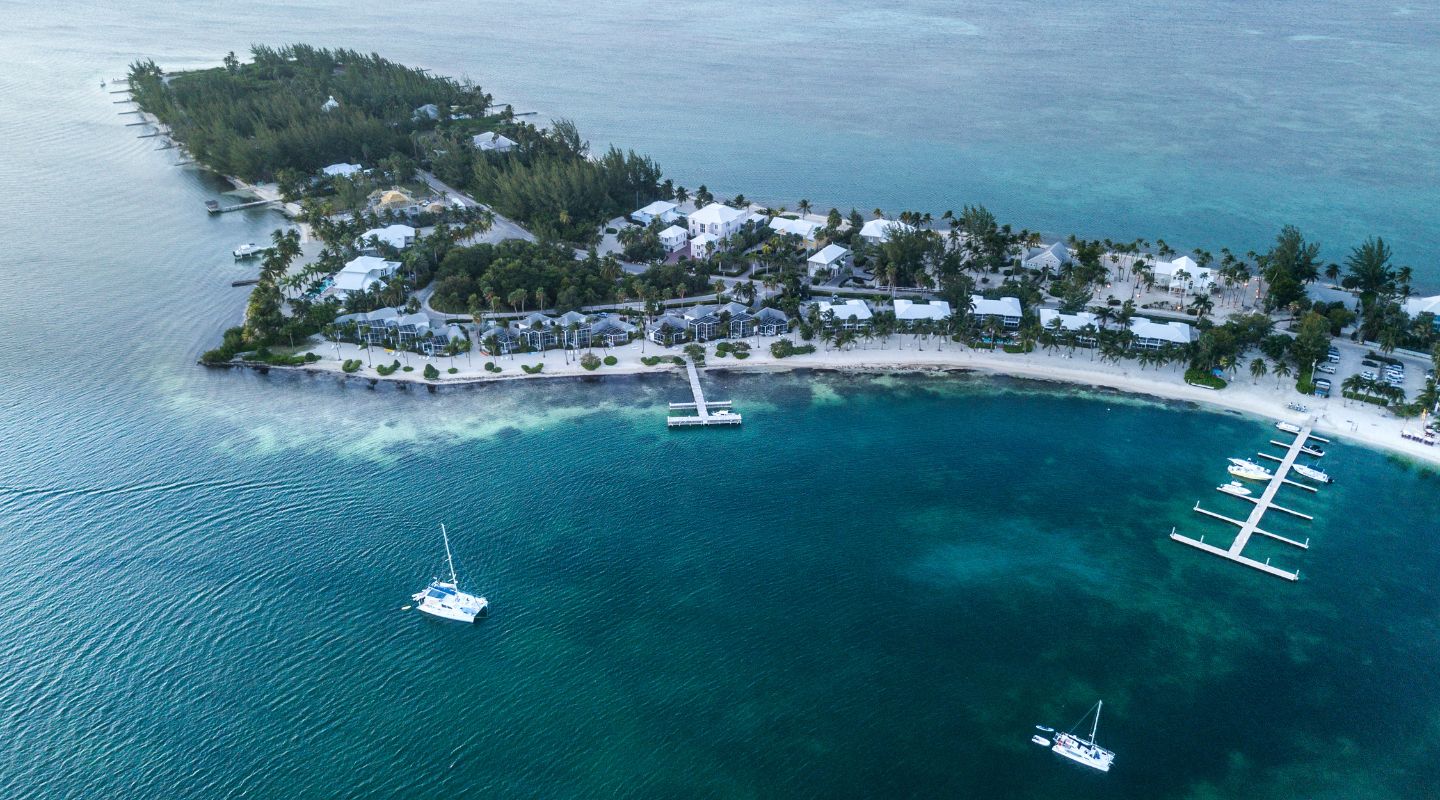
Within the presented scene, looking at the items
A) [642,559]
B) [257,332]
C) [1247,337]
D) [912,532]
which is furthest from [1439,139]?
[257,332]

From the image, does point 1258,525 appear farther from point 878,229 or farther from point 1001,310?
point 878,229

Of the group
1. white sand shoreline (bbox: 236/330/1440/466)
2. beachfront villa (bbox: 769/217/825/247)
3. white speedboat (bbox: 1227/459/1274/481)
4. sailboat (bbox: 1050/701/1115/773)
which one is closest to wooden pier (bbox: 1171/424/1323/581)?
white speedboat (bbox: 1227/459/1274/481)

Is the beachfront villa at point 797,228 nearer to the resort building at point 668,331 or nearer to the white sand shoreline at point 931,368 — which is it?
the white sand shoreline at point 931,368

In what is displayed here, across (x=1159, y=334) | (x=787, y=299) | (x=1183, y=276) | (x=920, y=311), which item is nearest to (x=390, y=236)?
(x=787, y=299)

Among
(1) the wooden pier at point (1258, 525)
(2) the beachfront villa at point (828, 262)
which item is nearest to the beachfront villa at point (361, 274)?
(2) the beachfront villa at point (828, 262)

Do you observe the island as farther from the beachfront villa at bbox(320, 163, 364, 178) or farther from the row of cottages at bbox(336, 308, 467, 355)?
the beachfront villa at bbox(320, 163, 364, 178)
